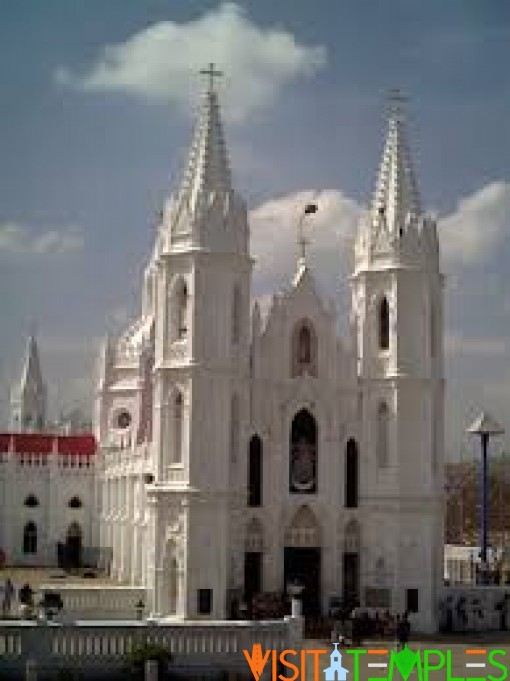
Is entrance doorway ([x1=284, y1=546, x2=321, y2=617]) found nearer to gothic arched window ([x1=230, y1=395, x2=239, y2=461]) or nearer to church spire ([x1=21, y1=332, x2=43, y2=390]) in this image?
gothic arched window ([x1=230, y1=395, x2=239, y2=461])

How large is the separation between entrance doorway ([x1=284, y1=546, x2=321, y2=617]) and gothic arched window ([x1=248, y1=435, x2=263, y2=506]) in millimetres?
2391

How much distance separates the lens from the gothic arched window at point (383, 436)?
1810 inches

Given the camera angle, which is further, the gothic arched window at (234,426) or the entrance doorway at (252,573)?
the entrance doorway at (252,573)

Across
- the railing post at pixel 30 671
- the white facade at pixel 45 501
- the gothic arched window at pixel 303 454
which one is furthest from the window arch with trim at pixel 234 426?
the white facade at pixel 45 501

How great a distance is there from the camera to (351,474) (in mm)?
46469

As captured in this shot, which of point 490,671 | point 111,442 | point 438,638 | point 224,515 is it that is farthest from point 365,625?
point 111,442

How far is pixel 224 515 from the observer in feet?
139

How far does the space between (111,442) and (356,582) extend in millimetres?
31337

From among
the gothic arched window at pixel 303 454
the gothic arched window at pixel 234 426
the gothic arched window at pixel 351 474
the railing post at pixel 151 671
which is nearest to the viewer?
the railing post at pixel 151 671

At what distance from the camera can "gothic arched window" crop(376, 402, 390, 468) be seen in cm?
4597

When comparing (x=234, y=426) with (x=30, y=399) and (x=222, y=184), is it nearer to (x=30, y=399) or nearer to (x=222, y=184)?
(x=222, y=184)

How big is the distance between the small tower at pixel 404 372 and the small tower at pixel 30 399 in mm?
55983

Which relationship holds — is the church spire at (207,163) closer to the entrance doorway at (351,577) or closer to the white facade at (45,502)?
the entrance doorway at (351,577)

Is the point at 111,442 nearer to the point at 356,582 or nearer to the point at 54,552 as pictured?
the point at 54,552
